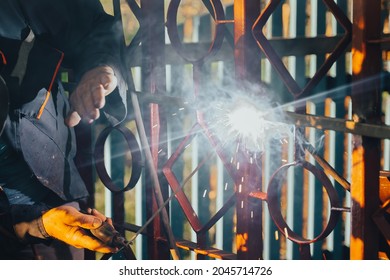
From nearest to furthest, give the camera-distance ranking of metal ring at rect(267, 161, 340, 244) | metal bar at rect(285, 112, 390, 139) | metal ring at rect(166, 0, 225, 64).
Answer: metal bar at rect(285, 112, 390, 139) < metal ring at rect(267, 161, 340, 244) < metal ring at rect(166, 0, 225, 64)

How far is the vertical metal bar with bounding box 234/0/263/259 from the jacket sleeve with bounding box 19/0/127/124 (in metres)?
0.88

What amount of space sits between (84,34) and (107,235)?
126 centimetres

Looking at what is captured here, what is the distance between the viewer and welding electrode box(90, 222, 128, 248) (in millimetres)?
3736

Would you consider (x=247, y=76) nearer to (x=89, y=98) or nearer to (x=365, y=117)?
(x=365, y=117)

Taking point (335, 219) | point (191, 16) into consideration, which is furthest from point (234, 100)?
point (191, 16)

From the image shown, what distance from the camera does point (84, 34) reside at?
155 inches

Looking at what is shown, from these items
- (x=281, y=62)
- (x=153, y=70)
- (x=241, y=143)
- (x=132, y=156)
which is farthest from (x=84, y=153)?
(x=281, y=62)

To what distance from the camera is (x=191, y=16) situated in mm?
5254

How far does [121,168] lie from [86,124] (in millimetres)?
705

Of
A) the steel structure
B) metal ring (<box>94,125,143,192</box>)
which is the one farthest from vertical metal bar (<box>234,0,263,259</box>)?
metal ring (<box>94,125,143,192</box>)

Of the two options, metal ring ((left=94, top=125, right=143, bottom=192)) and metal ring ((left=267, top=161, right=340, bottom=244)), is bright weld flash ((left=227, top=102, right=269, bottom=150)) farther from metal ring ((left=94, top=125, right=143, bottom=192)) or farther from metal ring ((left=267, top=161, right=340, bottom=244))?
metal ring ((left=94, top=125, right=143, bottom=192))

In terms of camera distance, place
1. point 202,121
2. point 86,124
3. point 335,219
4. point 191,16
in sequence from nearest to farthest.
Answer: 1. point 335,219
2. point 202,121
3. point 86,124
4. point 191,16
